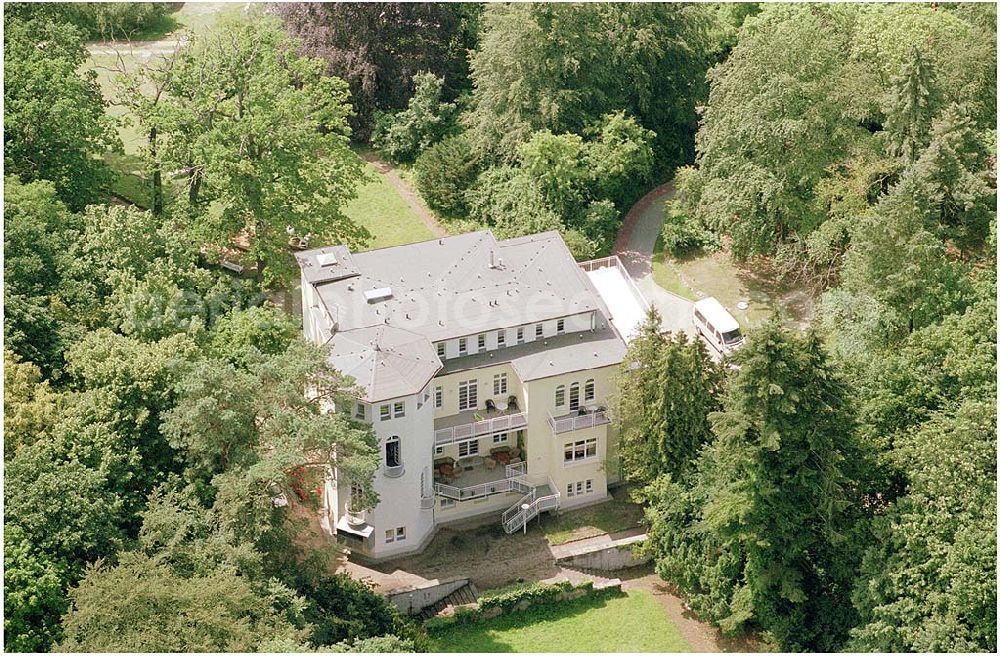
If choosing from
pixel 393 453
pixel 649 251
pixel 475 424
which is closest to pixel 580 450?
pixel 475 424

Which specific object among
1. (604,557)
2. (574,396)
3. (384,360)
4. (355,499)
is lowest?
(604,557)

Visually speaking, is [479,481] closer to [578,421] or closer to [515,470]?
[515,470]

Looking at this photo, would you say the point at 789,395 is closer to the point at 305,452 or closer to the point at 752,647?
the point at 752,647

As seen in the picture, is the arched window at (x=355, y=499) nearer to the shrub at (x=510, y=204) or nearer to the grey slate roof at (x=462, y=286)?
the grey slate roof at (x=462, y=286)

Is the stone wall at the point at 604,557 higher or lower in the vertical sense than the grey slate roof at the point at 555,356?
lower

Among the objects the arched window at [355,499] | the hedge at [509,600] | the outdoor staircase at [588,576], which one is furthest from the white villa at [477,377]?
the hedge at [509,600]

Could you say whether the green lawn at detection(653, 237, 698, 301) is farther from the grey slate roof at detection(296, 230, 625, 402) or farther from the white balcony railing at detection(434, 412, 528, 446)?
the white balcony railing at detection(434, 412, 528, 446)
